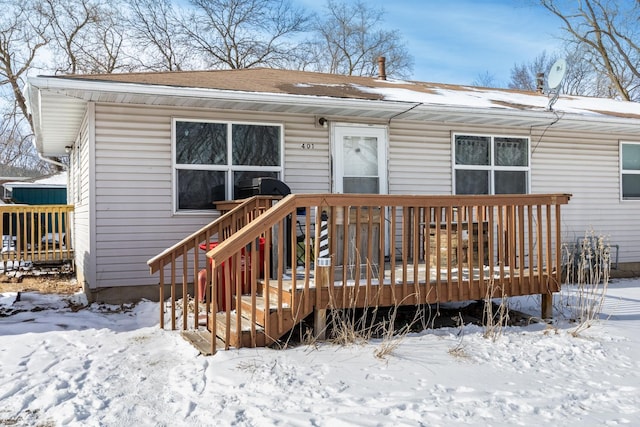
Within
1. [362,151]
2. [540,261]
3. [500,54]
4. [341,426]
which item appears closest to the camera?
[341,426]

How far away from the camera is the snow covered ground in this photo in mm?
2971

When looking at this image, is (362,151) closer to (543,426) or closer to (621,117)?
(621,117)

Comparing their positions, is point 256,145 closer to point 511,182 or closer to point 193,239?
point 193,239

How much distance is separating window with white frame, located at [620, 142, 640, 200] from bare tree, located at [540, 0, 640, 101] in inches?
634

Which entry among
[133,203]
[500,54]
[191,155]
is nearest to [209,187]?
[191,155]

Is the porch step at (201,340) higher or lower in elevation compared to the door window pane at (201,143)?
lower

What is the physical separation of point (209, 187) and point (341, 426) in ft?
15.3

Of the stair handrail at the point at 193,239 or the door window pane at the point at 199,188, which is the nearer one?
the stair handrail at the point at 193,239

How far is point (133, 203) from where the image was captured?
6.56 m

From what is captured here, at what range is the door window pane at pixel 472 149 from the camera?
8110 mm

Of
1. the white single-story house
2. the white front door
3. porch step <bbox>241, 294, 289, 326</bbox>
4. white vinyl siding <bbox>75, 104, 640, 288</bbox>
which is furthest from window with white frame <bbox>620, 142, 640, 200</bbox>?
porch step <bbox>241, 294, 289, 326</bbox>

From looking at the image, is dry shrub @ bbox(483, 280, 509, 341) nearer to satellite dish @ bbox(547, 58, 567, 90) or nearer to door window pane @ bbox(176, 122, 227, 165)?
door window pane @ bbox(176, 122, 227, 165)

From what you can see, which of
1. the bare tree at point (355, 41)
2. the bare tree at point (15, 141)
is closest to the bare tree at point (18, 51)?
the bare tree at point (15, 141)

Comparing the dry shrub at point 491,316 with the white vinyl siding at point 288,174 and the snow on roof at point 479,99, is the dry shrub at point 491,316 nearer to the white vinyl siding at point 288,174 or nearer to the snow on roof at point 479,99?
the white vinyl siding at point 288,174
